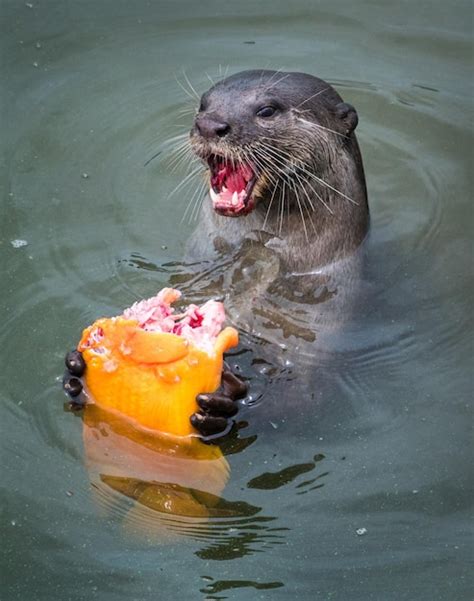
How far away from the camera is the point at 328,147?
17.8ft

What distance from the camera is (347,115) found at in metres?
5.48

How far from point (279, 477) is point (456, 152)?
2946 millimetres

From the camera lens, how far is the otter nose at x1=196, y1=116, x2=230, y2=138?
508 cm

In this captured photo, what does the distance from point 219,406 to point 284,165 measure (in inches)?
46.9

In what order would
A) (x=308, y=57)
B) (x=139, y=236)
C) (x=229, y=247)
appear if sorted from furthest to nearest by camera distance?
(x=308, y=57)
(x=139, y=236)
(x=229, y=247)

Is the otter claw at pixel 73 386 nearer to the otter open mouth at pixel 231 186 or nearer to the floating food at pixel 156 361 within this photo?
the floating food at pixel 156 361

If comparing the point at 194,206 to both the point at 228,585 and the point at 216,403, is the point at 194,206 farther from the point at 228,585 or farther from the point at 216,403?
the point at 228,585

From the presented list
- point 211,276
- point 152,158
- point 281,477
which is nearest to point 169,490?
point 281,477

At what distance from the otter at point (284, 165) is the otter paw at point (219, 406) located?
78 centimetres

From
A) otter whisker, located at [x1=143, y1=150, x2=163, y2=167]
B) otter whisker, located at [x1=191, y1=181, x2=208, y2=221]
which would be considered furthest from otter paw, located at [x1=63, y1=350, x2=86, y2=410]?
otter whisker, located at [x1=143, y1=150, x2=163, y2=167]

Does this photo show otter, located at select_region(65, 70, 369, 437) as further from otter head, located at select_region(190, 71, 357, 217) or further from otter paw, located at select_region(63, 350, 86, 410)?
otter paw, located at select_region(63, 350, 86, 410)

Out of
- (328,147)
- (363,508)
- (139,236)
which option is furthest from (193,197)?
(363,508)

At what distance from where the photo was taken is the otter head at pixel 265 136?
5.13 m

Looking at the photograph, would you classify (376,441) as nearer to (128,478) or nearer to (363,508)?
(363,508)
